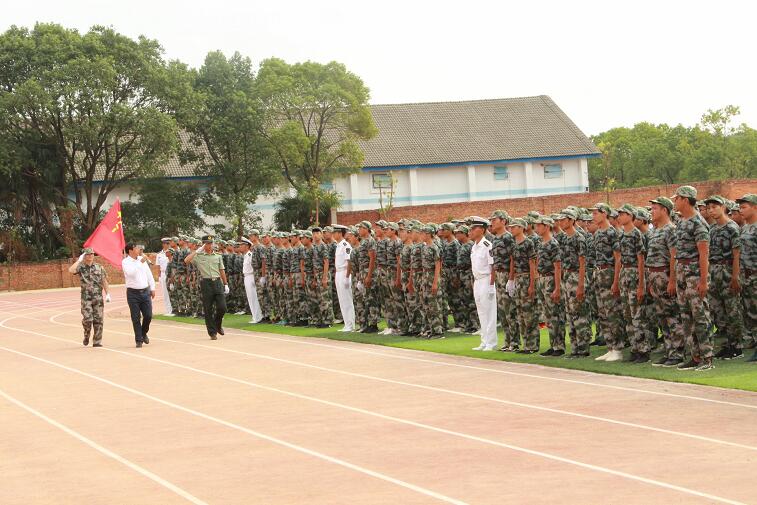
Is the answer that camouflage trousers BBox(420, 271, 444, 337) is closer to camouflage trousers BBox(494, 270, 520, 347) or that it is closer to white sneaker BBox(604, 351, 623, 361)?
camouflage trousers BBox(494, 270, 520, 347)

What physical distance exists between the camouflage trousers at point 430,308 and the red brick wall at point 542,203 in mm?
32210

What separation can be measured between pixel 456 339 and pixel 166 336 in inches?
289

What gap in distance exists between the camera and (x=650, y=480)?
750cm

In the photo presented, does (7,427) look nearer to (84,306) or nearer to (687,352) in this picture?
(687,352)

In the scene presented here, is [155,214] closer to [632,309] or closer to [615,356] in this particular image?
[615,356]

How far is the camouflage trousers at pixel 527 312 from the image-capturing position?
52.2 feet

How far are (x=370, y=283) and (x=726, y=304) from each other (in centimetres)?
843

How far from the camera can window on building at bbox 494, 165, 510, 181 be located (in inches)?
2625

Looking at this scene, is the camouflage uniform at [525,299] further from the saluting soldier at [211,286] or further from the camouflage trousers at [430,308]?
the saluting soldier at [211,286]

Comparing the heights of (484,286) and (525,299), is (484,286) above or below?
above

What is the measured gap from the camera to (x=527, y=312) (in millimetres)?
15938

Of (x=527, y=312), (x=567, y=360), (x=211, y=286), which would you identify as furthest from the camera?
(x=211, y=286)

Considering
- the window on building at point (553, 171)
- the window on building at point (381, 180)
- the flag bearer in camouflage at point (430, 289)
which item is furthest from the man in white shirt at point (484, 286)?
the window on building at point (553, 171)

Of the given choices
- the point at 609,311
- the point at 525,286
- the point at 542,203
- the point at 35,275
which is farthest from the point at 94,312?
the point at 35,275
